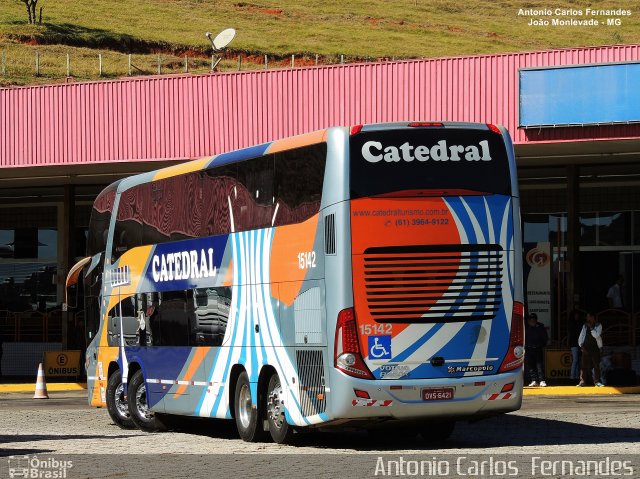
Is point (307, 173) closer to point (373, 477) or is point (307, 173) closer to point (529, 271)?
point (373, 477)

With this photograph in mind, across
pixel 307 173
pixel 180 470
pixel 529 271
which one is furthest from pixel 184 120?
pixel 180 470

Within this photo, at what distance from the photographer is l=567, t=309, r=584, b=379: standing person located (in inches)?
1256

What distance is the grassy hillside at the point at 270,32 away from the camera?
289 feet

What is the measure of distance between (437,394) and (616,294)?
2352 centimetres

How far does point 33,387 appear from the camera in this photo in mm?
34375

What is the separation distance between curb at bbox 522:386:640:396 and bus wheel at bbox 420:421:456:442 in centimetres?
1140

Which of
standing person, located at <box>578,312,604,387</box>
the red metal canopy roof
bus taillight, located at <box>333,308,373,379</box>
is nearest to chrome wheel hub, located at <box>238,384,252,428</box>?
bus taillight, located at <box>333,308,373,379</box>

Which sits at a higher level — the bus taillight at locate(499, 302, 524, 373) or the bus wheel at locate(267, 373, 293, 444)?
the bus taillight at locate(499, 302, 524, 373)

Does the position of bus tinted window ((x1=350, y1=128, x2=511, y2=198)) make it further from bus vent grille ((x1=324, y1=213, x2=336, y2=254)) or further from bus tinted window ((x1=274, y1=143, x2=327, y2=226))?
bus tinted window ((x1=274, y1=143, x2=327, y2=226))

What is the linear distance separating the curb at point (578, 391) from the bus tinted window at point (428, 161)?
43.6 ft

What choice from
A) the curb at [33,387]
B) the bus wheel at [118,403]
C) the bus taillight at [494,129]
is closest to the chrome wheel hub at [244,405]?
the bus wheel at [118,403]

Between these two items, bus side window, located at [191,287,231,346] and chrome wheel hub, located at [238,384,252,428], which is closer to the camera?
chrome wheel hub, located at [238,384,252,428]

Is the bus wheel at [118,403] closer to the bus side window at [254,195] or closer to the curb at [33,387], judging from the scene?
the bus side window at [254,195]

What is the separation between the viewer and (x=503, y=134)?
17.8m
